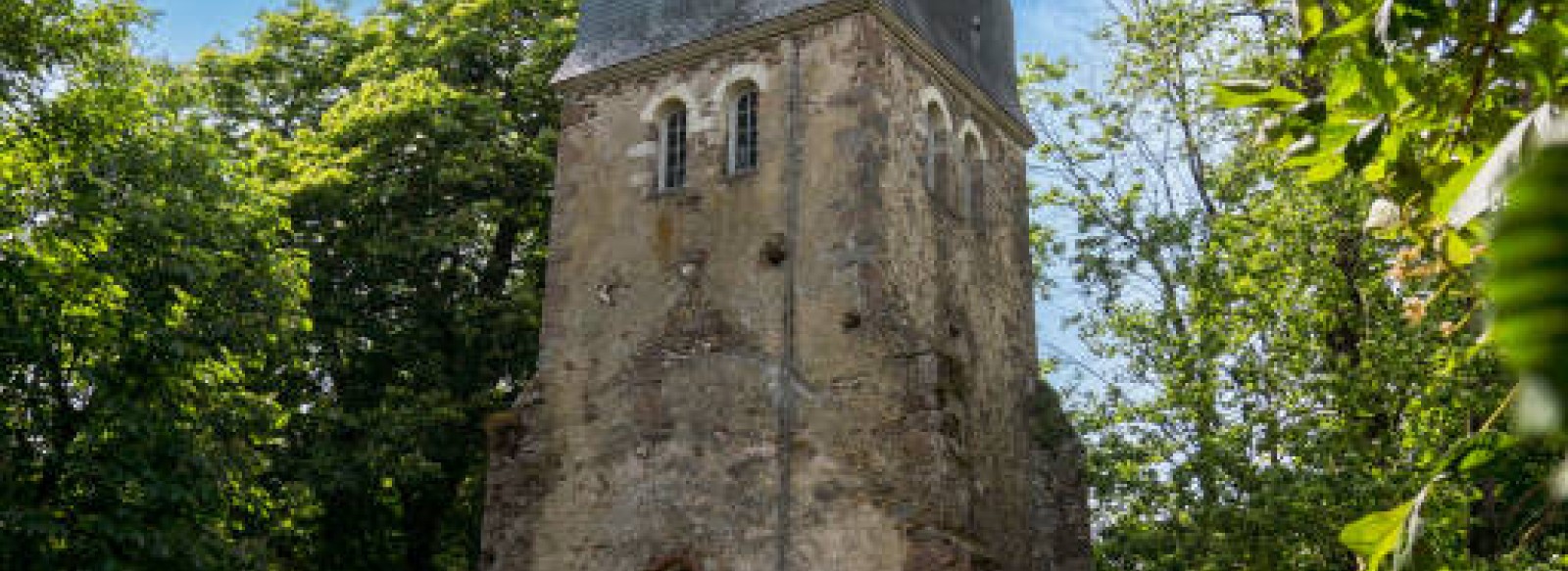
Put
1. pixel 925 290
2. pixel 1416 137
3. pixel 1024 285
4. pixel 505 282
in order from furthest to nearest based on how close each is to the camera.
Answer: pixel 505 282, pixel 1024 285, pixel 925 290, pixel 1416 137

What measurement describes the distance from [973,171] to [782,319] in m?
4.32

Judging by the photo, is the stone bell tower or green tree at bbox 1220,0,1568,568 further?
the stone bell tower

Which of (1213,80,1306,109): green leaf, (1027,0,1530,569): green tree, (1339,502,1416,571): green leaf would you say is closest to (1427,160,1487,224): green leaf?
(1339,502,1416,571): green leaf

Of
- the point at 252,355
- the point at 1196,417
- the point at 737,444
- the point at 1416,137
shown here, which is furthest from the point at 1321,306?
the point at 1416,137

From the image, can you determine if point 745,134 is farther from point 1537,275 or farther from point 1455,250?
point 1537,275

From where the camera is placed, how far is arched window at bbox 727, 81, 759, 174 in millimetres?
15906

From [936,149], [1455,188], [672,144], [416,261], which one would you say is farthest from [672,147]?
[1455,188]

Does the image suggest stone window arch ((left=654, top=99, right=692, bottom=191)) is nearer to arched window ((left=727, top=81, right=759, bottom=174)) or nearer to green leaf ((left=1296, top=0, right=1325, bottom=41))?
arched window ((left=727, top=81, right=759, bottom=174))

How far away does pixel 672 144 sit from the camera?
656 inches

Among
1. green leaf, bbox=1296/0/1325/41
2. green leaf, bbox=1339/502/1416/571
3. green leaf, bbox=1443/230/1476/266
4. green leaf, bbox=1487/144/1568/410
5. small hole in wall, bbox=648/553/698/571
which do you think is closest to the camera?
green leaf, bbox=1487/144/1568/410

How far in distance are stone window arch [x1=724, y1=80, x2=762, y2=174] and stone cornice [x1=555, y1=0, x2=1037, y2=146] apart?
1.84ft

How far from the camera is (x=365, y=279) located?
19.1m

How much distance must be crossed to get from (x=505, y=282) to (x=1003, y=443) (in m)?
8.14

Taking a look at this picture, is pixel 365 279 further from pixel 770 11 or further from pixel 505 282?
pixel 770 11
